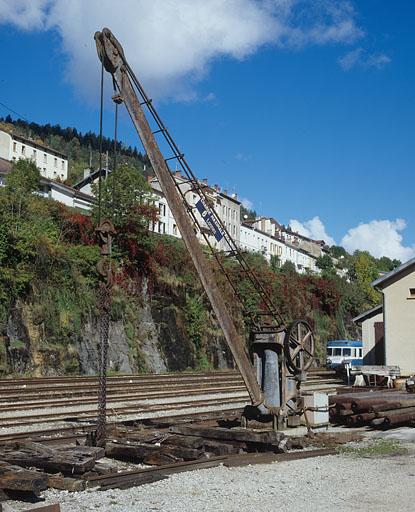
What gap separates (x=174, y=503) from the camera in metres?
7.37

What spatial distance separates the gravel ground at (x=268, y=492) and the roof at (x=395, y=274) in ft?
54.7

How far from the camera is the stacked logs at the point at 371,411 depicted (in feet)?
46.4

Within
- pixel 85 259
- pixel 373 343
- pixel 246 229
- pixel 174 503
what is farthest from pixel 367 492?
pixel 246 229

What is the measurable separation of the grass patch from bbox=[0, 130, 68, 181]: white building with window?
230 ft

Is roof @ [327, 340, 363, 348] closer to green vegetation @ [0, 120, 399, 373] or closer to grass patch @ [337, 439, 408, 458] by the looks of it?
green vegetation @ [0, 120, 399, 373]

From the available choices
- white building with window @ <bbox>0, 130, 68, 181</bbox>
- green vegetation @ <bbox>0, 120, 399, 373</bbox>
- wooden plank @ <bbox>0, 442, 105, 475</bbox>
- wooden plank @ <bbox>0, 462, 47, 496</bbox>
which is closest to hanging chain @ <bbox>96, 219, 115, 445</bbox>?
wooden plank @ <bbox>0, 442, 105, 475</bbox>

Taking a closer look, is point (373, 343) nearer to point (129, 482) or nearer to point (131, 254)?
point (131, 254)

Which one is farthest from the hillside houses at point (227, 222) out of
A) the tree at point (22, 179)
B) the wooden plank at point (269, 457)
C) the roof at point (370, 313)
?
the wooden plank at point (269, 457)

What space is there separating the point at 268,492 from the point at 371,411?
7012 millimetres

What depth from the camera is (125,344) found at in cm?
3247

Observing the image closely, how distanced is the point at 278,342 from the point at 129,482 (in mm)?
5888

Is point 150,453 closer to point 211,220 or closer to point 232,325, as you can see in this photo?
point 232,325

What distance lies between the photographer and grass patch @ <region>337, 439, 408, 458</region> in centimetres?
1108

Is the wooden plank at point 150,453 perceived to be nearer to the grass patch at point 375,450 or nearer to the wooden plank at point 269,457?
the wooden plank at point 269,457
